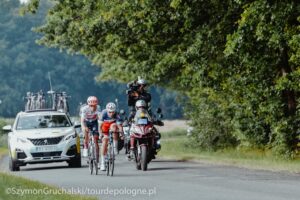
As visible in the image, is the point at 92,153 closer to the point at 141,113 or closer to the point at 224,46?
the point at 141,113

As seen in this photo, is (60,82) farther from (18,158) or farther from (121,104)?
(18,158)

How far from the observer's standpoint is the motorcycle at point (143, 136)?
79.2 ft

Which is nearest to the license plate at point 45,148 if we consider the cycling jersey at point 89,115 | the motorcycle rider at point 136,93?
the motorcycle rider at point 136,93

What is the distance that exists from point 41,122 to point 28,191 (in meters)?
11.4

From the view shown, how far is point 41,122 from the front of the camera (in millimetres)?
28000

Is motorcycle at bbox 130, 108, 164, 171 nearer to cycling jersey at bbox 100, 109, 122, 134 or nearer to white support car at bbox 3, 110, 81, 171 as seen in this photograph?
cycling jersey at bbox 100, 109, 122, 134

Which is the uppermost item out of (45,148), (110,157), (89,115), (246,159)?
(89,115)

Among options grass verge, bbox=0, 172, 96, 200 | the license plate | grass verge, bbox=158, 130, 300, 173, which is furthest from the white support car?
grass verge, bbox=0, 172, 96, 200

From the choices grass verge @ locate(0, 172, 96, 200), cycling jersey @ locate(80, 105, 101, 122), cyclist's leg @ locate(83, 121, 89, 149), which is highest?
cycling jersey @ locate(80, 105, 101, 122)

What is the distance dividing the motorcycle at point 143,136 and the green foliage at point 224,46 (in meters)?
2.61

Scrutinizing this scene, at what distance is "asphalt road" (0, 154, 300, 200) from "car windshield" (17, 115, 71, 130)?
2.33 meters

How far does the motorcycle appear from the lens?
2414cm

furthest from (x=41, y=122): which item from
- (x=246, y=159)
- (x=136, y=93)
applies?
(x=246, y=159)

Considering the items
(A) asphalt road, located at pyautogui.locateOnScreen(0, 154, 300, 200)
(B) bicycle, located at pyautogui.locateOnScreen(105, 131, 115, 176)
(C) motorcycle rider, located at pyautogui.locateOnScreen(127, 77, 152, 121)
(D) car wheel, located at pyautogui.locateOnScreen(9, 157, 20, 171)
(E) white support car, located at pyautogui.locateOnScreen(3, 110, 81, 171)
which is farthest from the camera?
(C) motorcycle rider, located at pyautogui.locateOnScreen(127, 77, 152, 121)
